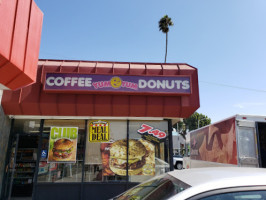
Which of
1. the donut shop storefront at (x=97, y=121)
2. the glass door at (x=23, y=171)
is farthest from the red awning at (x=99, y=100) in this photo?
the glass door at (x=23, y=171)

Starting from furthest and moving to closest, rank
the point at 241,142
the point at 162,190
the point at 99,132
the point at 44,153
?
the point at 99,132 → the point at 44,153 → the point at 241,142 → the point at 162,190

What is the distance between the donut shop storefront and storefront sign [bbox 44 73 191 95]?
1.3 inches

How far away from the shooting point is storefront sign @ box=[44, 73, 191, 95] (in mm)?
7254

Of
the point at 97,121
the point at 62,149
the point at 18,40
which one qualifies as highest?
the point at 18,40

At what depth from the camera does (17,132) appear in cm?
802

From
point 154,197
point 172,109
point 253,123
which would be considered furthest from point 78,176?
point 253,123

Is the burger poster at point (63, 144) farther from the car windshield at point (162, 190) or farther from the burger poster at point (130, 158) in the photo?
the car windshield at point (162, 190)

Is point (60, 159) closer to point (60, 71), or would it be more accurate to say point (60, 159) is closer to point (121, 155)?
point (121, 155)

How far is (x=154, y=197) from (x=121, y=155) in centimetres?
576

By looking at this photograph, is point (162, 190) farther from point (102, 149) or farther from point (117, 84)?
point (102, 149)

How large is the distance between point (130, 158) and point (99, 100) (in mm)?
2542

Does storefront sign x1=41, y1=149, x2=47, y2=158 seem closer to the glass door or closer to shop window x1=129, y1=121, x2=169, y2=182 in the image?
the glass door

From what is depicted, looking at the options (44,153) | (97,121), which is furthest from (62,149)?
(97,121)

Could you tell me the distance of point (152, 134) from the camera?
26.6 ft
